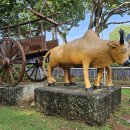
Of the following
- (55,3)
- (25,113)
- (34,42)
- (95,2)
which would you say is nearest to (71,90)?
(25,113)

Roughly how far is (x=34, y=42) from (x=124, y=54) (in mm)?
3085

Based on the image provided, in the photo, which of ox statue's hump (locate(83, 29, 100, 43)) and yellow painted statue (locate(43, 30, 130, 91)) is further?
ox statue's hump (locate(83, 29, 100, 43))

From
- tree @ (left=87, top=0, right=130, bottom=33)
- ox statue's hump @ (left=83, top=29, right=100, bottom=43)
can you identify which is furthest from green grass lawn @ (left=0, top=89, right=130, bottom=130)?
tree @ (left=87, top=0, right=130, bottom=33)

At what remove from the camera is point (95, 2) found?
62.7 feet

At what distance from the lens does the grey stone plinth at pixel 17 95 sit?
309 inches

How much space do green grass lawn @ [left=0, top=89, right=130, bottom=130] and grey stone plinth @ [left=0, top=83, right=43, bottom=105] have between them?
74cm

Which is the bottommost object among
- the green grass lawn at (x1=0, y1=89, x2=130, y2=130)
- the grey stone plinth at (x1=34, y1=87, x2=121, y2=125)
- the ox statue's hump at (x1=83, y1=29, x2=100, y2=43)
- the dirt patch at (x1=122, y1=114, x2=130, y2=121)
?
the dirt patch at (x1=122, y1=114, x2=130, y2=121)

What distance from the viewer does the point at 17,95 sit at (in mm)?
7832

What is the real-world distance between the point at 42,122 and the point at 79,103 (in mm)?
888

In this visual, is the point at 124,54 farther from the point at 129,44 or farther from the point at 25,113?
the point at 25,113

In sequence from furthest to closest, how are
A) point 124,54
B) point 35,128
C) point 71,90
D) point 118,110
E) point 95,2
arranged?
point 95,2, point 118,110, point 71,90, point 124,54, point 35,128

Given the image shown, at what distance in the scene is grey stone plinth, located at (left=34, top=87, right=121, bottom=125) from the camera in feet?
19.5

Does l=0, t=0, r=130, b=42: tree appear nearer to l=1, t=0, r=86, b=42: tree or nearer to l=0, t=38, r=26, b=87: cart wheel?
l=1, t=0, r=86, b=42: tree

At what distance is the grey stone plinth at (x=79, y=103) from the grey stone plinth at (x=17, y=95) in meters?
0.96
